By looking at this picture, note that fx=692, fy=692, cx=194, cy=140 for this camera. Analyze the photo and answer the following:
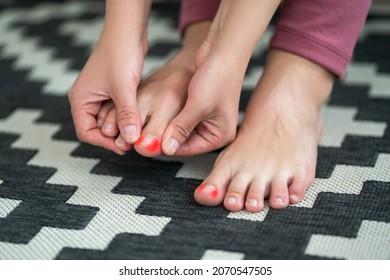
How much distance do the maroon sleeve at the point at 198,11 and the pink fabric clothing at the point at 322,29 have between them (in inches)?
4.9

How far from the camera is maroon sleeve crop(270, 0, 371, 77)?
990 mm

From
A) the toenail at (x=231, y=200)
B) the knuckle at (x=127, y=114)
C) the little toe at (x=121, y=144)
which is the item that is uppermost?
the knuckle at (x=127, y=114)

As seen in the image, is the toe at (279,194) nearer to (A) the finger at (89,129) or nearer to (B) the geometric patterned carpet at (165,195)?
(B) the geometric patterned carpet at (165,195)

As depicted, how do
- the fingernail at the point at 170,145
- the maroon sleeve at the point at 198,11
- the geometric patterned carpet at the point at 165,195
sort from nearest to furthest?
the geometric patterned carpet at the point at 165,195 < the fingernail at the point at 170,145 < the maroon sleeve at the point at 198,11

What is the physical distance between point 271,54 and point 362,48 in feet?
1.57

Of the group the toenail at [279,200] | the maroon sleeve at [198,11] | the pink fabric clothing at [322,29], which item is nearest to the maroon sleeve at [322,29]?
the pink fabric clothing at [322,29]

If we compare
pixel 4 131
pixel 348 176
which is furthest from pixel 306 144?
pixel 4 131

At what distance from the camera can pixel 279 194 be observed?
2.87 feet

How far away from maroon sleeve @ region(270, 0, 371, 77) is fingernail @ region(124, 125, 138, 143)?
0.26 meters

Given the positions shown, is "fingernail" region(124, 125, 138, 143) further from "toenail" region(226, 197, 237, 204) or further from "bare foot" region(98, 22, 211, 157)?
"toenail" region(226, 197, 237, 204)

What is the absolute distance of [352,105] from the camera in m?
1.18

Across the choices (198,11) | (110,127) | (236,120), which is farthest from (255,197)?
(198,11)

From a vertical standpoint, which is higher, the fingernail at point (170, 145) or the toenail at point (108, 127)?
the toenail at point (108, 127)

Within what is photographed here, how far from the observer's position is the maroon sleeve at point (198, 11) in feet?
3.58
